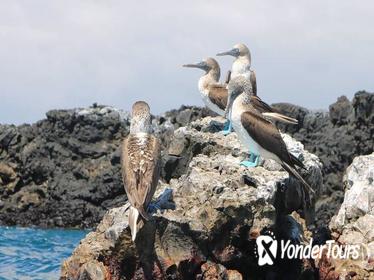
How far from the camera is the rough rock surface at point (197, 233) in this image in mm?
9859

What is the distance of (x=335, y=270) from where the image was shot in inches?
432

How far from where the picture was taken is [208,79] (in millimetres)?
16703

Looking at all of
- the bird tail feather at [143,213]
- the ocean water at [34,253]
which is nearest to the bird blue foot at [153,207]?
the bird tail feather at [143,213]

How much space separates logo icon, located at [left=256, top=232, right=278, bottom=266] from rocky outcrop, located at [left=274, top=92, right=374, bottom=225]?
23943 mm

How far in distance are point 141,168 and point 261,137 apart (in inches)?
95.4

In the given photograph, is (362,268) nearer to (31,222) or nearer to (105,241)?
(105,241)

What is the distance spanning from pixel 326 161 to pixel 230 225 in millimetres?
26825

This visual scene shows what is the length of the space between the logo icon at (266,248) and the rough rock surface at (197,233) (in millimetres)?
91

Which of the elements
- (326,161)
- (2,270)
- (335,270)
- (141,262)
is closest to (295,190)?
(335,270)

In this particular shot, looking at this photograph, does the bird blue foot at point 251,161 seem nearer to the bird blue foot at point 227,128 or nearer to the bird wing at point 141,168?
the bird blue foot at point 227,128

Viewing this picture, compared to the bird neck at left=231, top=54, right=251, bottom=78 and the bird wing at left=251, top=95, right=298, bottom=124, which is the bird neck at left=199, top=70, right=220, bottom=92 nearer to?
the bird neck at left=231, top=54, right=251, bottom=78

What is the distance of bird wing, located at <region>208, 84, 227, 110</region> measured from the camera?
15.3m

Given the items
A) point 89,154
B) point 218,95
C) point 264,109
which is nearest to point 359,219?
point 264,109

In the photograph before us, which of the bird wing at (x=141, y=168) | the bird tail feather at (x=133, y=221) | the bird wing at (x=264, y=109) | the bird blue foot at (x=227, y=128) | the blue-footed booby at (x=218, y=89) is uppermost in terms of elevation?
the blue-footed booby at (x=218, y=89)
